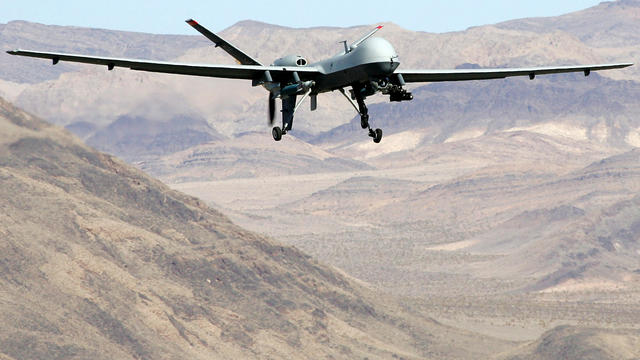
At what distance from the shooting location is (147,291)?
153 meters

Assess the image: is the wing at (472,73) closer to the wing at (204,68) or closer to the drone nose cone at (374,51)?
the drone nose cone at (374,51)

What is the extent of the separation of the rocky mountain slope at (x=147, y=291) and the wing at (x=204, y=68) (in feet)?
262

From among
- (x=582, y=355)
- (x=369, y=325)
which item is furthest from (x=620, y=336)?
(x=369, y=325)

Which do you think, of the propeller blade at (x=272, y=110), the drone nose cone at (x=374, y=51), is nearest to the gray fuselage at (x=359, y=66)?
the drone nose cone at (x=374, y=51)

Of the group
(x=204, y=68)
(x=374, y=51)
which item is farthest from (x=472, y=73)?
(x=204, y=68)

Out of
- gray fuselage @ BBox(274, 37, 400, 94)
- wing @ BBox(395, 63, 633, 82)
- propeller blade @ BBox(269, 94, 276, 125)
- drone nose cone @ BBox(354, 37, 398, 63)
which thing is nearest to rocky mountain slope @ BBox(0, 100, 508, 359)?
propeller blade @ BBox(269, 94, 276, 125)

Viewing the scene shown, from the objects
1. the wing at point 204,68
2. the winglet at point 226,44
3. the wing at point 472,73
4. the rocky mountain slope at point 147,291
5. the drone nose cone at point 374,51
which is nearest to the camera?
the drone nose cone at point 374,51

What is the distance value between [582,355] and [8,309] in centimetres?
7801

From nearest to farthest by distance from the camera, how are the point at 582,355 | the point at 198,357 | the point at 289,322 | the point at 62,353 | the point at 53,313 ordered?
the point at 62,353
the point at 53,313
the point at 198,357
the point at 582,355
the point at 289,322

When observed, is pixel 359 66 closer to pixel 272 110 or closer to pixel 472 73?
pixel 272 110

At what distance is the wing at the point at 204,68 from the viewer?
147ft

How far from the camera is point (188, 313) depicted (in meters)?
154

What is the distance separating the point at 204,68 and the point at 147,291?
11055 cm

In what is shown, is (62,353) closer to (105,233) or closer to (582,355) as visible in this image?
(105,233)
